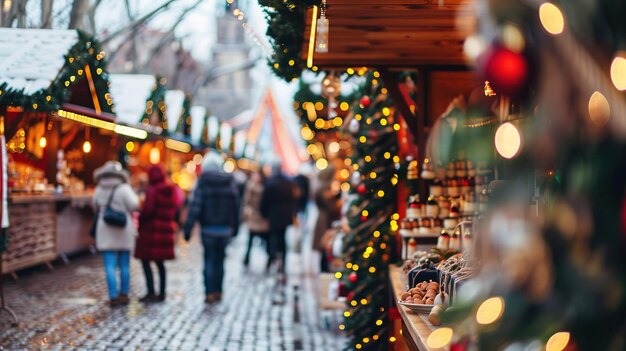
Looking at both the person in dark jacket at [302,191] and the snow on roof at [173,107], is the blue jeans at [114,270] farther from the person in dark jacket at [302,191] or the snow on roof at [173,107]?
Answer: the snow on roof at [173,107]

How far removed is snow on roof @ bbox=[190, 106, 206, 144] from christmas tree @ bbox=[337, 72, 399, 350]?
797 inches

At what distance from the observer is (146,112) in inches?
930

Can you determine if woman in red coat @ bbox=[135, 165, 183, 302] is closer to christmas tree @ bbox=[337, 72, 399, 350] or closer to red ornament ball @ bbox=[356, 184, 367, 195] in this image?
christmas tree @ bbox=[337, 72, 399, 350]

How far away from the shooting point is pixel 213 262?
47.2 ft

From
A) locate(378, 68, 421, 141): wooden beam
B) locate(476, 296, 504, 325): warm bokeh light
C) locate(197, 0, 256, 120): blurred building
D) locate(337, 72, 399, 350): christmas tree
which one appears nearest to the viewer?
locate(476, 296, 504, 325): warm bokeh light

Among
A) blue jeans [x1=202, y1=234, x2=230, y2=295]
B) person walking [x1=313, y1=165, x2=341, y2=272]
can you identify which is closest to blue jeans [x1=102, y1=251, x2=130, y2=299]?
blue jeans [x1=202, y1=234, x2=230, y2=295]

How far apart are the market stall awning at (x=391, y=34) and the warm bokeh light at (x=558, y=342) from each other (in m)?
→ 3.87

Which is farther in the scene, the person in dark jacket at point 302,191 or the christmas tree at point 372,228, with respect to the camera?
the person in dark jacket at point 302,191

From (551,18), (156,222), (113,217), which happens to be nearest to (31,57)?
(113,217)

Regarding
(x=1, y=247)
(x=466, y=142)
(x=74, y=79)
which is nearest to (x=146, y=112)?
(x=74, y=79)

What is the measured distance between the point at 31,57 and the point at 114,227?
297 centimetres

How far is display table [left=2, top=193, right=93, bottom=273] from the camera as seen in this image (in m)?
16.3

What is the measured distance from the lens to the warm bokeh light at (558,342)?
2.83 m

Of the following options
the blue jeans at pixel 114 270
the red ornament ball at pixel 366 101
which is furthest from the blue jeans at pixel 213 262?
the red ornament ball at pixel 366 101
